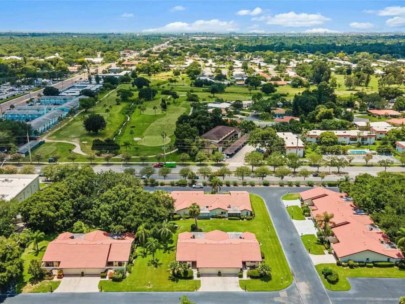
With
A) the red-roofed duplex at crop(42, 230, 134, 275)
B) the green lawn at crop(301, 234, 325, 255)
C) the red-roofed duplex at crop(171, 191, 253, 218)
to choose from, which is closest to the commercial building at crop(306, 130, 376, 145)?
the red-roofed duplex at crop(171, 191, 253, 218)

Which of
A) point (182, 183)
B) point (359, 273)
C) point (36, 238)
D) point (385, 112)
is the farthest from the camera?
point (385, 112)

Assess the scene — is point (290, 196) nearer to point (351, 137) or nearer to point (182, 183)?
point (182, 183)

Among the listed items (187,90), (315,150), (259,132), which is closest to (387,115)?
(315,150)

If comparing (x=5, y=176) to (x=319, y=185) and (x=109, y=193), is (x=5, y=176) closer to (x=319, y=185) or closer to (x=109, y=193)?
(x=109, y=193)

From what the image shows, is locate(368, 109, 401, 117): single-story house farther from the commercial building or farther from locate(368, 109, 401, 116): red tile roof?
the commercial building

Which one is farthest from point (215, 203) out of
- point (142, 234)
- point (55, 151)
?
point (55, 151)

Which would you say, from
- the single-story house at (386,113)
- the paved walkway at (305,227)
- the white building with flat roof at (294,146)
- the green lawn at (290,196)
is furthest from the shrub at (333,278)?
the single-story house at (386,113)

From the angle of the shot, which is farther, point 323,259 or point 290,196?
point 290,196

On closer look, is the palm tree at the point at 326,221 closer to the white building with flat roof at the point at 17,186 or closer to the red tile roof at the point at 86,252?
the red tile roof at the point at 86,252
